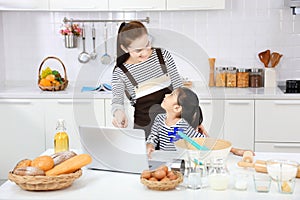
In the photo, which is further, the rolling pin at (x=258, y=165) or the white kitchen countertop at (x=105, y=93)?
the white kitchen countertop at (x=105, y=93)

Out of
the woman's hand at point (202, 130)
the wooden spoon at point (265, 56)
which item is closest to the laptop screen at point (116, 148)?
the woman's hand at point (202, 130)

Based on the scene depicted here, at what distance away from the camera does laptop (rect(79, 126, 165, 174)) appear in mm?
2303

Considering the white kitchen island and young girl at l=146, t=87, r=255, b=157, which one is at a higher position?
young girl at l=146, t=87, r=255, b=157

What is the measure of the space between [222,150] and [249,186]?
0.70 ft

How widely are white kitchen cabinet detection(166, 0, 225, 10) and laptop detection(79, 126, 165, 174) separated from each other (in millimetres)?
2167

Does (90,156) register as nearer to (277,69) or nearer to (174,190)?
(174,190)

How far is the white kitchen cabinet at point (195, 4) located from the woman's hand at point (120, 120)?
190 cm

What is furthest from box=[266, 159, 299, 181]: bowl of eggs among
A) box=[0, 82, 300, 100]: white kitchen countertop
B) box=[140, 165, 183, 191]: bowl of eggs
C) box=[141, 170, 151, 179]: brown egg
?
box=[0, 82, 300, 100]: white kitchen countertop

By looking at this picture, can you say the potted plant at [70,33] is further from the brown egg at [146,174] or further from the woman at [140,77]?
the brown egg at [146,174]

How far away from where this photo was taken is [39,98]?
14.3 ft

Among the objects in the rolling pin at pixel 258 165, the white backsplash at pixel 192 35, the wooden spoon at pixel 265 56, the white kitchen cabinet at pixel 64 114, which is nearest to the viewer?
the rolling pin at pixel 258 165

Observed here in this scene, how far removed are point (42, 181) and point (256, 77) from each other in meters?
2.77

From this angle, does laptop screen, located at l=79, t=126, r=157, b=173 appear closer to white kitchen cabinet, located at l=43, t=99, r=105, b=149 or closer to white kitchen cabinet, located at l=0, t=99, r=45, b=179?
white kitchen cabinet, located at l=43, t=99, r=105, b=149

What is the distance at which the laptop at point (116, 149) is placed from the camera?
2.30 m
